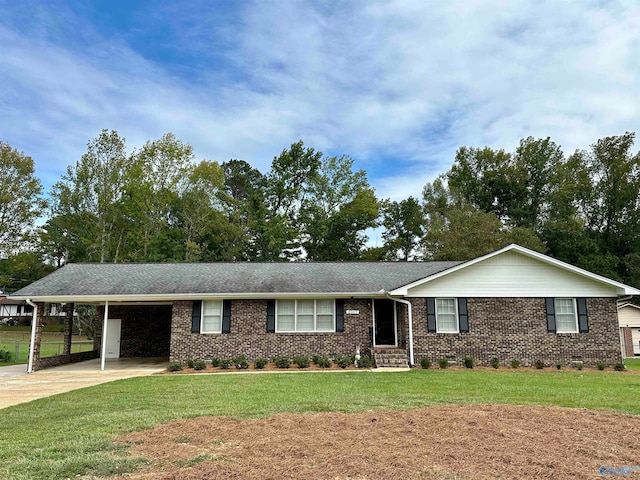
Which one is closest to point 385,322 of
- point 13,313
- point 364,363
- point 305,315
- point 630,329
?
point 364,363

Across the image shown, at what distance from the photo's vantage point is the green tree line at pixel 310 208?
3089 centimetres

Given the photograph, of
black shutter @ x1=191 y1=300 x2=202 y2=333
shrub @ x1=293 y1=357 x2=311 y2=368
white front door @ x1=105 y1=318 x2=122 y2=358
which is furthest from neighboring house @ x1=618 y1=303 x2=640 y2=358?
white front door @ x1=105 y1=318 x2=122 y2=358

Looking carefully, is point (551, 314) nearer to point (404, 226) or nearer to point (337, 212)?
point (337, 212)

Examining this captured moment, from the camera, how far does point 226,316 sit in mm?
16078

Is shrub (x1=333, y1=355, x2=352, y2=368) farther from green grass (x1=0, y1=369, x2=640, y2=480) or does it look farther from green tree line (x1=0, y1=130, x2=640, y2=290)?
green tree line (x1=0, y1=130, x2=640, y2=290)

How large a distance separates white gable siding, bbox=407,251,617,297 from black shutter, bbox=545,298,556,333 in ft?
0.79

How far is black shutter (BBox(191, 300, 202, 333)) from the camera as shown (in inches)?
627

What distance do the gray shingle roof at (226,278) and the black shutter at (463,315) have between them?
6.29 ft

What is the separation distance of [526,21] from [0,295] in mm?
48698

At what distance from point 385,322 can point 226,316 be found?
19.7 feet

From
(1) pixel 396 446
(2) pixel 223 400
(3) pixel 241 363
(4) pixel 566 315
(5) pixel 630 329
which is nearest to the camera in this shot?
(1) pixel 396 446

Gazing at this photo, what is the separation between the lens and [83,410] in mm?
7906

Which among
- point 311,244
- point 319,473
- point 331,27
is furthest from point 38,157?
point 319,473

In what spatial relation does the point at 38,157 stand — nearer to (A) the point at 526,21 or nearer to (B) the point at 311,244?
(B) the point at 311,244
